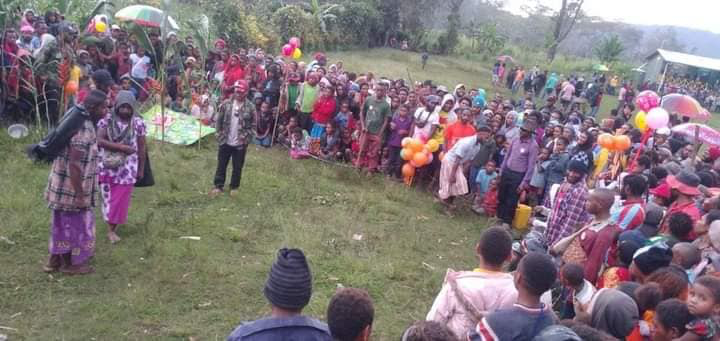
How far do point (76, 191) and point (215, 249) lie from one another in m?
1.69

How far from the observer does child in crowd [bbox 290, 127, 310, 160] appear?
10125 mm

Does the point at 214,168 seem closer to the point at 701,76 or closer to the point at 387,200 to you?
the point at 387,200

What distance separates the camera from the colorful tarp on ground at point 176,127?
32.8 ft

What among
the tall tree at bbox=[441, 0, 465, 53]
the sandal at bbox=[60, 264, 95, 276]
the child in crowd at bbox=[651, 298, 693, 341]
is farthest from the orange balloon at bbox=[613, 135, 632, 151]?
the tall tree at bbox=[441, 0, 465, 53]

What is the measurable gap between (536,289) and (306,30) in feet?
82.6

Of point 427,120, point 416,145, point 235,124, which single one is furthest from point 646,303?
point 427,120

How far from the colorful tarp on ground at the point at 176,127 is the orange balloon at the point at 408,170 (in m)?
3.72

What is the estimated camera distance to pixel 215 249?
6000 millimetres

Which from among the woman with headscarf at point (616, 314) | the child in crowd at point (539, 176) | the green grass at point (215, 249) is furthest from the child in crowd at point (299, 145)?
the woman with headscarf at point (616, 314)

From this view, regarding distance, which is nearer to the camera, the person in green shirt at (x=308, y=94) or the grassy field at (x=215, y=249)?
the grassy field at (x=215, y=249)

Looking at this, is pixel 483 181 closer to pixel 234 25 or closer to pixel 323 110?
pixel 323 110

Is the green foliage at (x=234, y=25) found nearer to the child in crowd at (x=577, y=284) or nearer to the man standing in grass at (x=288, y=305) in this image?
the child in crowd at (x=577, y=284)

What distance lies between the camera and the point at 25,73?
28.1 feet

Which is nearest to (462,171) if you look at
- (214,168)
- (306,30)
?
(214,168)
